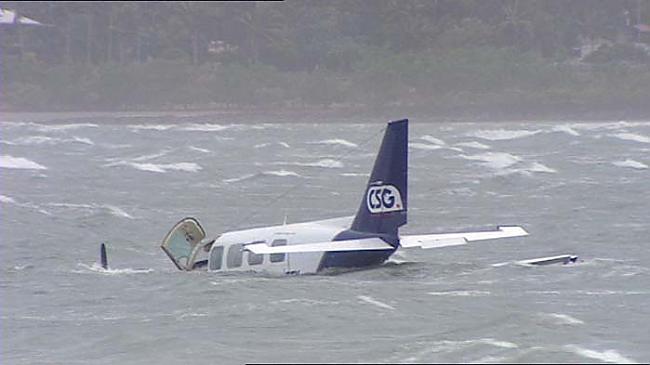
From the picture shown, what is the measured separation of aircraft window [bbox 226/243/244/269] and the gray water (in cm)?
97

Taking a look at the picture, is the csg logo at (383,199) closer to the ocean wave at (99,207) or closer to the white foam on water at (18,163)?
the ocean wave at (99,207)

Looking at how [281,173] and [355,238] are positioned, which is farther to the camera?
[281,173]

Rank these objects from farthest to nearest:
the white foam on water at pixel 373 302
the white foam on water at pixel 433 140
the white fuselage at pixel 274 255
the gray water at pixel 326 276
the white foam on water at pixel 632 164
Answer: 1. the white foam on water at pixel 433 140
2. the white foam on water at pixel 632 164
3. the white fuselage at pixel 274 255
4. the white foam on water at pixel 373 302
5. the gray water at pixel 326 276

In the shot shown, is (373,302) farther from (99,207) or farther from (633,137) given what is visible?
(633,137)

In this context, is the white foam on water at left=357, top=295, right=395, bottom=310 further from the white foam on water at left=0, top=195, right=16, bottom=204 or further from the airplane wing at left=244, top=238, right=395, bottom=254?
the white foam on water at left=0, top=195, right=16, bottom=204

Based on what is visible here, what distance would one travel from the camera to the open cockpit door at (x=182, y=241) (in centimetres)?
3581

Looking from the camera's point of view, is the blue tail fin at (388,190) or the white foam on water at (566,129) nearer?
the blue tail fin at (388,190)

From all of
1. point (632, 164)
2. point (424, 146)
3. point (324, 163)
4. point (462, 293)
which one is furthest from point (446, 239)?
point (424, 146)

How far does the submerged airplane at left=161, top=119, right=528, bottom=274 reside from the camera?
108ft

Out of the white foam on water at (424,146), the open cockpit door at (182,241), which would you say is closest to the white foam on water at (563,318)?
the open cockpit door at (182,241)

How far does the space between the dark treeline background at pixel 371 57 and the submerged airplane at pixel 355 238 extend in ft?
205

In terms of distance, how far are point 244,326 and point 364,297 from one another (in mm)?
3354

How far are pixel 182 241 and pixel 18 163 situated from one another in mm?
39120

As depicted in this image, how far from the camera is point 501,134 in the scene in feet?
298
